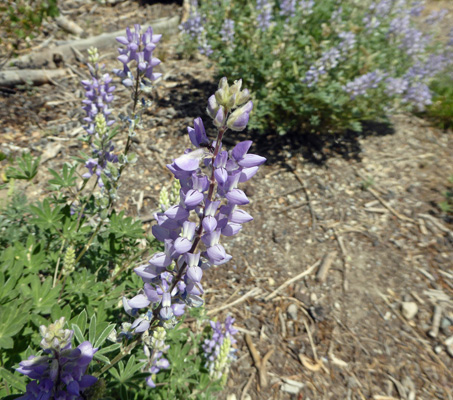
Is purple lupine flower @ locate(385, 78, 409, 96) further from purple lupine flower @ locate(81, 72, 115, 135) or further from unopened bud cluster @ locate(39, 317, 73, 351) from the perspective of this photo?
unopened bud cluster @ locate(39, 317, 73, 351)

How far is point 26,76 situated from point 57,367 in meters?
5.09

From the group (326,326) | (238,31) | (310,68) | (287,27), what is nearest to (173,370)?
(326,326)

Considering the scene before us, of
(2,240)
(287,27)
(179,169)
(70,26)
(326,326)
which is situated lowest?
(326,326)

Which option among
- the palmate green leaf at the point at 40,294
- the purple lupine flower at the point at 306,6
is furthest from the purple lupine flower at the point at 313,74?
the palmate green leaf at the point at 40,294

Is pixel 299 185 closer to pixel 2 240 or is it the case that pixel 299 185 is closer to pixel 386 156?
pixel 386 156

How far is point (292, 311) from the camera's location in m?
3.16

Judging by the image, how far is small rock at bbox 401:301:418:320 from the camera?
Result: 3155 mm

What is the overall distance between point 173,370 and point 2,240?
1742mm

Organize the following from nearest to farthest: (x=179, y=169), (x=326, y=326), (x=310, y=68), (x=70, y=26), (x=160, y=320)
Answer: (x=179, y=169)
(x=160, y=320)
(x=326, y=326)
(x=310, y=68)
(x=70, y=26)

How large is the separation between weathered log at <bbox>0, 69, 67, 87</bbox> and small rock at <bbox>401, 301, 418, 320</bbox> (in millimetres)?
5611

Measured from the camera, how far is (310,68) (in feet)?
13.8

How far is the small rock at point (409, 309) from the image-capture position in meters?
3.16

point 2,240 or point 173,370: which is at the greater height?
point 2,240

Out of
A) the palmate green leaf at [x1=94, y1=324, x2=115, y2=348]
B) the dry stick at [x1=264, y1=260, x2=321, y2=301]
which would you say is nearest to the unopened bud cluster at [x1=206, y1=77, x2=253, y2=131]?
the palmate green leaf at [x1=94, y1=324, x2=115, y2=348]
